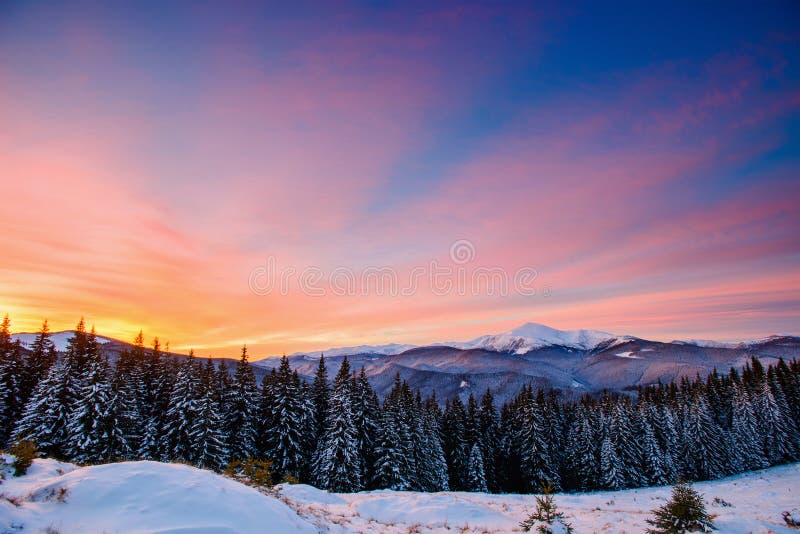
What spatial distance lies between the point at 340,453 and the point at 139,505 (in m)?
29.0

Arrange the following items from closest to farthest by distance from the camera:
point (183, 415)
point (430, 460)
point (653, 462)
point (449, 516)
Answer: point (449, 516), point (183, 415), point (430, 460), point (653, 462)

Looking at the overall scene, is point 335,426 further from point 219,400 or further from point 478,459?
point 478,459

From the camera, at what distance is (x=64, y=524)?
794 cm

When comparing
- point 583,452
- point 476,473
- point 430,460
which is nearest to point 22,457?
point 430,460

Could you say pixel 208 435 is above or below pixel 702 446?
above

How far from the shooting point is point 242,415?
36625 mm

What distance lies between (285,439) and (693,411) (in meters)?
57.9

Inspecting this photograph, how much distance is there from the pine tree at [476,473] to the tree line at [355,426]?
177mm

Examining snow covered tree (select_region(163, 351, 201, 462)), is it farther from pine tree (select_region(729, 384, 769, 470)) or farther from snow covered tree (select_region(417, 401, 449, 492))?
pine tree (select_region(729, 384, 769, 470))

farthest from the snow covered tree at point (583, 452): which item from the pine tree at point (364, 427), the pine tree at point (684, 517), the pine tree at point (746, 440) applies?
the pine tree at point (684, 517)

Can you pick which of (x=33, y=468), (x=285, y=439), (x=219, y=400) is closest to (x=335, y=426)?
(x=285, y=439)

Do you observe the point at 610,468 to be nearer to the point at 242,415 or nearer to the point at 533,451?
the point at 533,451

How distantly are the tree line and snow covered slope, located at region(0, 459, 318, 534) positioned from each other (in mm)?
24755

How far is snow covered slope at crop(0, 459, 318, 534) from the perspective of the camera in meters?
7.89
